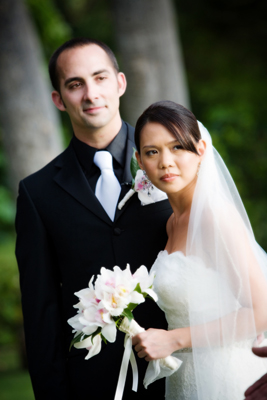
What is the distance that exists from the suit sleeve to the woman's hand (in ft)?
2.60

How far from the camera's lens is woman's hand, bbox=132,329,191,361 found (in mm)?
2359

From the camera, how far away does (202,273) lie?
2.53m

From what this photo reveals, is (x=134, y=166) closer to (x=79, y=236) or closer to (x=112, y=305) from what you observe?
(x=79, y=236)

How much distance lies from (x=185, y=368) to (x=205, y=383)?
0.18m

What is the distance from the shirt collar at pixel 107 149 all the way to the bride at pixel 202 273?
1.30 feet

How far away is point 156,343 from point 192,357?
40 cm

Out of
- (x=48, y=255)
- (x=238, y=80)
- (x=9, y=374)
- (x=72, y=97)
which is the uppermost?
(x=238, y=80)

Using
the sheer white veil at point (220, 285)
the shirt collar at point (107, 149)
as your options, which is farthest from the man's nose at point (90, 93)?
the sheer white veil at point (220, 285)

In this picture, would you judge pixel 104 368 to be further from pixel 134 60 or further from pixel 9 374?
pixel 9 374

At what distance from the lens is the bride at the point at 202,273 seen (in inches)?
94.5

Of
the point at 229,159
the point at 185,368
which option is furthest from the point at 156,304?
the point at 229,159

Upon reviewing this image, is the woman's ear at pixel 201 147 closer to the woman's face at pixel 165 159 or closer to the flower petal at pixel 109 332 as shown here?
the woman's face at pixel 165 159

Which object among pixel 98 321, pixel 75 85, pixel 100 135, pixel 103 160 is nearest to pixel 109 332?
pixel 98 321

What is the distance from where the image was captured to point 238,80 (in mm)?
11000
